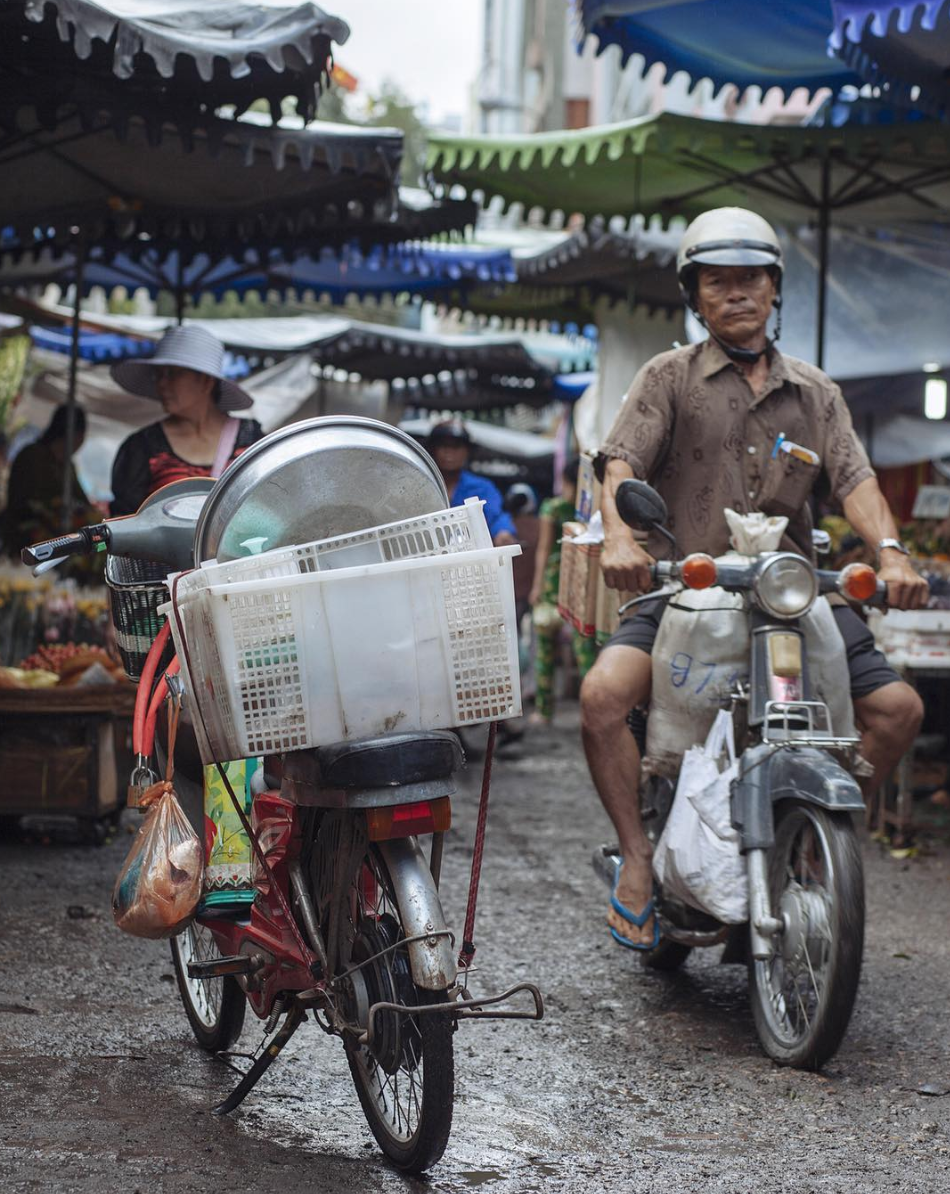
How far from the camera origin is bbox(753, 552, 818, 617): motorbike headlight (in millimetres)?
4414

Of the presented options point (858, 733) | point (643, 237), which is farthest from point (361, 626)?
point (643, 237)

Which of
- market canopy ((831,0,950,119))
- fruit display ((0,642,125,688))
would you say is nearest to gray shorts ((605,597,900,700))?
market canopy ((831,0,950,119))

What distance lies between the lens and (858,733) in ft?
15.9

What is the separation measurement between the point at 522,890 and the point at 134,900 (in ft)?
11.1

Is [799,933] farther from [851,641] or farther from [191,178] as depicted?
[191,178]

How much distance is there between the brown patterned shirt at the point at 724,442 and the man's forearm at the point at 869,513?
39mm

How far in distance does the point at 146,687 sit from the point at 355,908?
0.76 meters

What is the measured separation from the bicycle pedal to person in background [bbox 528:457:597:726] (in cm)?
880

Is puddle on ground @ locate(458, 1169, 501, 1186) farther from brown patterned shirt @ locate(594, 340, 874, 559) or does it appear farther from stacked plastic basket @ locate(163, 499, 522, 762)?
brown patterned shirt @ locate(594, 340, 874, 559)

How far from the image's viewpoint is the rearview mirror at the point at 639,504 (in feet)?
14.3

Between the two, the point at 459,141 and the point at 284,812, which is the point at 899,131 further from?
the point at 284,812

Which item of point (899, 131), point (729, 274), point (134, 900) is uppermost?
point (899, 131)

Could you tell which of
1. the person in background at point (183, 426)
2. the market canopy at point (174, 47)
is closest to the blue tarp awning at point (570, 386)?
the market canopy at point (174, 47)

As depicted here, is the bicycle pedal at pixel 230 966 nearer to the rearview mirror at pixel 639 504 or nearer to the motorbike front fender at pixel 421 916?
the motorbike front fender at pixel 421 916
